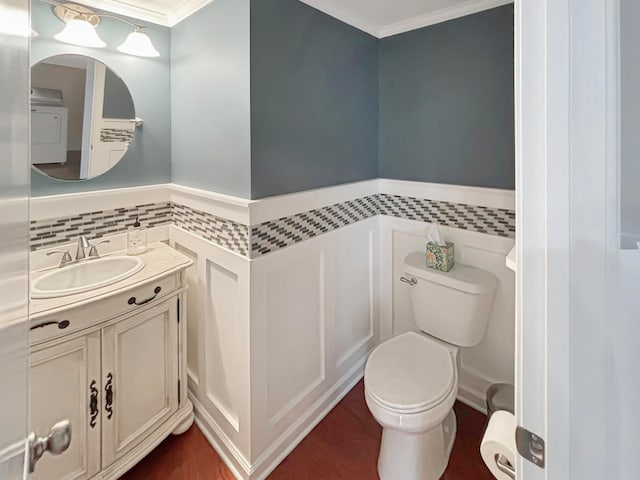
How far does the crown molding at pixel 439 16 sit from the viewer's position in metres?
1.70

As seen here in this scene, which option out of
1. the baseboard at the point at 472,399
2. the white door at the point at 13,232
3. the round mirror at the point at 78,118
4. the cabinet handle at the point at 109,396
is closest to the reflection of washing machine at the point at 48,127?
the round mirror at the point at 78,118

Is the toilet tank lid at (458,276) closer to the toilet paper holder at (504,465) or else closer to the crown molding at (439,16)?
the toilet paper holder at (504,465)

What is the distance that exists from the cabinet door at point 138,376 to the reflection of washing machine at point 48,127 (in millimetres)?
846

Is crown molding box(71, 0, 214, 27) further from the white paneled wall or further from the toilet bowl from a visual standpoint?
the toilet bowl

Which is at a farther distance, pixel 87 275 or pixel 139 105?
pixel 139 105

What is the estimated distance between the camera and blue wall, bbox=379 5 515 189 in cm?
171

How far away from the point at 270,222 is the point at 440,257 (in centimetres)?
92

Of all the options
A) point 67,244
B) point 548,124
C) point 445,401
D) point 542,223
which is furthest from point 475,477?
point 67,244

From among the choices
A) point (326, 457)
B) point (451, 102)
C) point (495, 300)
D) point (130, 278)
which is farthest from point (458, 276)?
point (130, 278)

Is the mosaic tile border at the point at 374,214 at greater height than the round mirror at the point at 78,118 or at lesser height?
lesser

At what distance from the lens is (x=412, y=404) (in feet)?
4.47

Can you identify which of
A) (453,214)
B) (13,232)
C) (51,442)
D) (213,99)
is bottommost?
(51,442)

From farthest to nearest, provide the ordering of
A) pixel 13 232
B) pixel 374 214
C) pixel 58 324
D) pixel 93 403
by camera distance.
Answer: pixel 374 214
pixel 93 403
pixel 58 324
pixel 13 232

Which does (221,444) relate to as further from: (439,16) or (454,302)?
(439,16)
